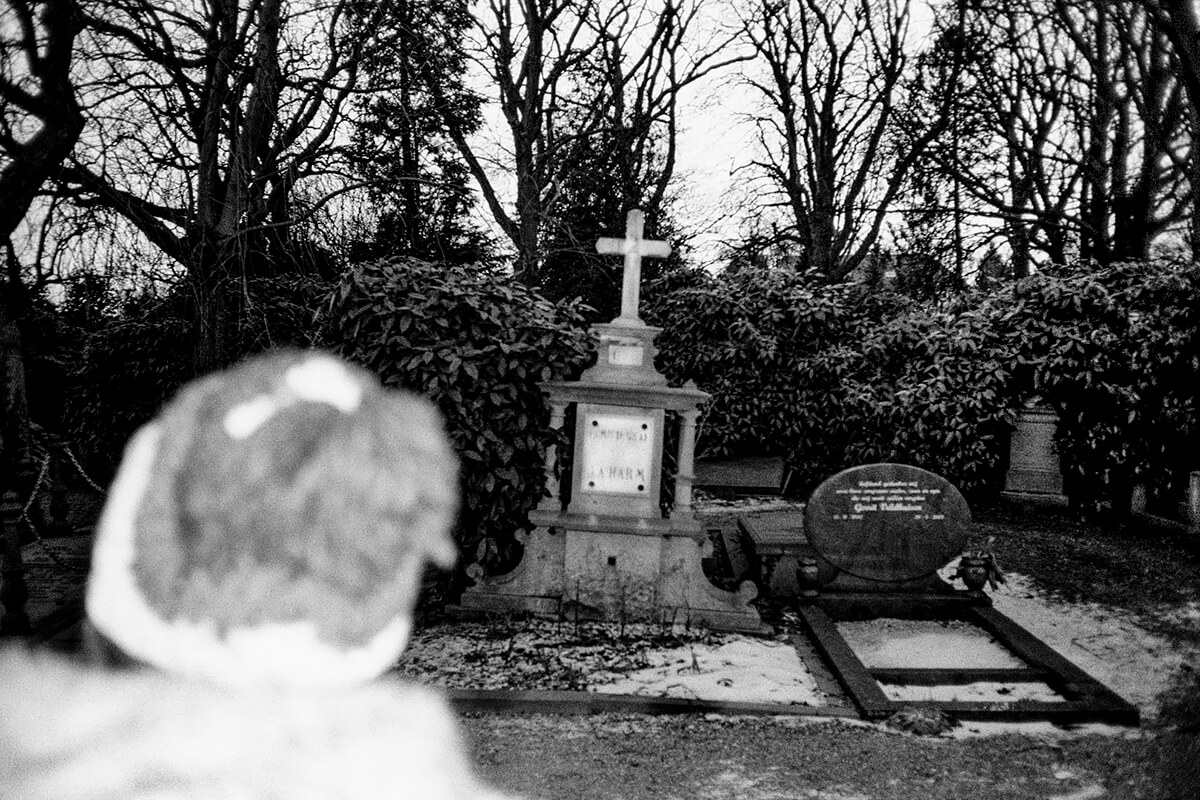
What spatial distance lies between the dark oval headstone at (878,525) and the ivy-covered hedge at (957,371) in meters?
5.23

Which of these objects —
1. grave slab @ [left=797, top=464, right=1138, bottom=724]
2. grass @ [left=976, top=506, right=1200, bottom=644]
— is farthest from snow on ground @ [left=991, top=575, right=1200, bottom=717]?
grave slab @ [left=797, top=464, right=1138, bottom=724]

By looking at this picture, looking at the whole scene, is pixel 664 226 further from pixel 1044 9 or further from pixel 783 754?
pixel 783 754

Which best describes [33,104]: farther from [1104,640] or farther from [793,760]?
[1104,640]

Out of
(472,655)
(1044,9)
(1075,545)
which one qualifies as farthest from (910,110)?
(472,655)

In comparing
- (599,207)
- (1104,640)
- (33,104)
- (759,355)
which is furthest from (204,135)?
(599,207)

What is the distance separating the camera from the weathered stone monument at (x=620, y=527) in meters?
5.88

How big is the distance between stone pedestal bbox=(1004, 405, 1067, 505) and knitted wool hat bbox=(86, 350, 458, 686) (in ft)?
30.4

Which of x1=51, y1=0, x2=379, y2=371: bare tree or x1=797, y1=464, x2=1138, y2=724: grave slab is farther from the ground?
x1=51, y1=0, x2=379, y2=371: bare tree

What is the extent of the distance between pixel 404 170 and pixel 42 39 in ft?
12.5

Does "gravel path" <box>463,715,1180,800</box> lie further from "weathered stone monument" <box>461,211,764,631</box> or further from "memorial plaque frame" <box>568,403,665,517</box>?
"memorial plaque frame" <box>568,403,665,517</box>

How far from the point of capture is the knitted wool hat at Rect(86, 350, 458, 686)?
4.45 meters

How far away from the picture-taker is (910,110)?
18797 millimetres

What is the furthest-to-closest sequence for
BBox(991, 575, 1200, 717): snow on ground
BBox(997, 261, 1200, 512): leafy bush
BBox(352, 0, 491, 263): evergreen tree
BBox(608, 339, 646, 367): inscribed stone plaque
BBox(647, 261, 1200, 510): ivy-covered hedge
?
BBox(647, 261, 1200, 510): ivy-covered hedge < BBox(997, 261, 1200, 512): leafy bush < BBox(352, 0, 491, 263): evergreen tree < BBox(608, 339, 646, 367): inscribed stone plaque < BBox(991, 575, 1200, 717): snow on ground

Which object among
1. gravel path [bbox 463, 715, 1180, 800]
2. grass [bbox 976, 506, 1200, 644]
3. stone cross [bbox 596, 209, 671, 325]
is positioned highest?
stone cross [bbox 596, 209, 671, 325]
